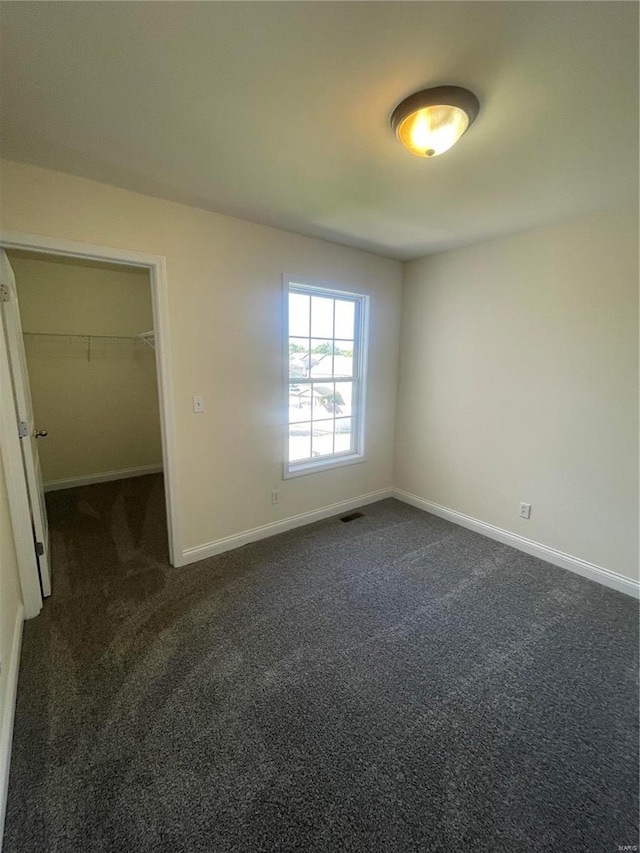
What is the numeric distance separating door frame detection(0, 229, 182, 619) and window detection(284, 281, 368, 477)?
953 millimetres

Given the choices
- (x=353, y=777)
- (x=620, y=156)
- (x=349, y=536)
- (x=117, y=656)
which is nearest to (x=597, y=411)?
(x=620, y=156)

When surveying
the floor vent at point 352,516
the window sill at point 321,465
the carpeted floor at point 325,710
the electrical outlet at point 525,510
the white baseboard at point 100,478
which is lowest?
the carpeted floor at point 325,710

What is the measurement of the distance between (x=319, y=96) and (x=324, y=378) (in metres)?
2.12

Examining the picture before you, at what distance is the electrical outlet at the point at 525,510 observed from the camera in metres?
2.78

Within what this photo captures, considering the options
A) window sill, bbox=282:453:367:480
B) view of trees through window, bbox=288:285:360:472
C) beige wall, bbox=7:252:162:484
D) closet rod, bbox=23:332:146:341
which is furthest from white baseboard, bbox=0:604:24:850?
closet rod, bbox=23:332:146:341

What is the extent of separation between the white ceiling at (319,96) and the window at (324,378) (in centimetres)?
102

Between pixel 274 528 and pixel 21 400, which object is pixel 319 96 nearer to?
pixel 21 400

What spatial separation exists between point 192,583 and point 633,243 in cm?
360

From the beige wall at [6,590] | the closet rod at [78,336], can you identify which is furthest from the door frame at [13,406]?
the closet rod at [78,336]

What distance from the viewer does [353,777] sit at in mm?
1272

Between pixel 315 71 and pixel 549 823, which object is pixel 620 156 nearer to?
pixel 315 71

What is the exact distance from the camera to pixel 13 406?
6.28ft

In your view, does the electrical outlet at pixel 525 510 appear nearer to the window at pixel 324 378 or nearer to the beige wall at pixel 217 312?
the window at pixel 324 378

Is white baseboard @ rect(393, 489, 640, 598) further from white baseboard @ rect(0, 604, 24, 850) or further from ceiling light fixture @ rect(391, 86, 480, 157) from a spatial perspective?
white baseboard @ rect(0, 604, 24, 850)
